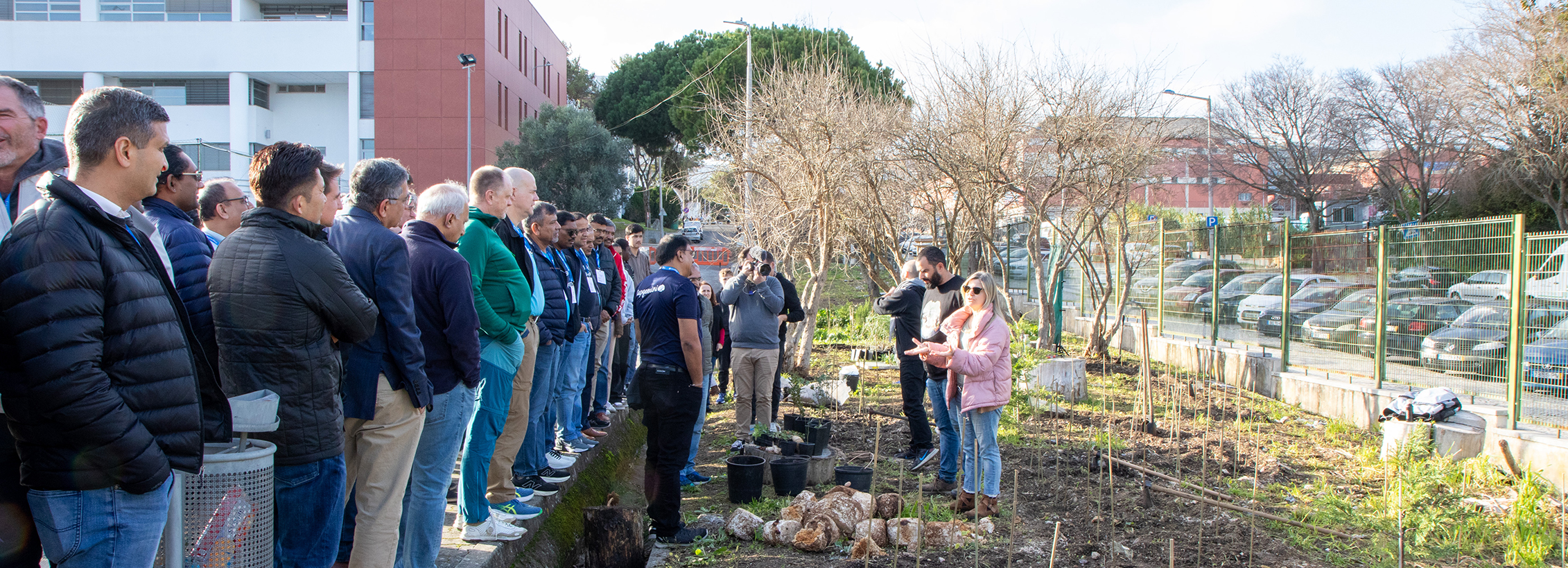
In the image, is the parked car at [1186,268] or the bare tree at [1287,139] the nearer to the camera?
the parked car at [1186,268]

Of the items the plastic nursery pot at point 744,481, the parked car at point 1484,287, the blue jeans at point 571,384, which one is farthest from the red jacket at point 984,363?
the parked car at point 1484,287

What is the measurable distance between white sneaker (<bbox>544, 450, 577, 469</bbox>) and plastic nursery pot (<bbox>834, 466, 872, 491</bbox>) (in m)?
1.84

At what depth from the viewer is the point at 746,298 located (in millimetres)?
7484

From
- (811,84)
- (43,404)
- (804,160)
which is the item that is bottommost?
(43,404)

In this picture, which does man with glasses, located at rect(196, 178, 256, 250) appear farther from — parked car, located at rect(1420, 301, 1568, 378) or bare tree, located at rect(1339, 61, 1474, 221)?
bare tree, located at rect(1339, 61, 1474, 221)

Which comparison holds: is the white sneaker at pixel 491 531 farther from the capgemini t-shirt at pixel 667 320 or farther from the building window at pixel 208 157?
the building window at pixel 208 157

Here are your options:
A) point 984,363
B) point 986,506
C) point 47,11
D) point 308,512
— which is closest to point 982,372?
point 984,363

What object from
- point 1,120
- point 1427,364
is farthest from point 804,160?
point 1,120

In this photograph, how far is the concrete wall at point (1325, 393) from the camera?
6.54 metres

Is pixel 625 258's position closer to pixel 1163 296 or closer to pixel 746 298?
pixel 746 298

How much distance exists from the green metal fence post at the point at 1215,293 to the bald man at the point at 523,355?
10.5 m

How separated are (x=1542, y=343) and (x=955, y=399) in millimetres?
5008

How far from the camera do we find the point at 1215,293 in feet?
40.4

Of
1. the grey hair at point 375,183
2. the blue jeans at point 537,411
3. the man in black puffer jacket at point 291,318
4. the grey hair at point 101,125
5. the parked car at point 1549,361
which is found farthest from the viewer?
the parked car at point 1549,361
